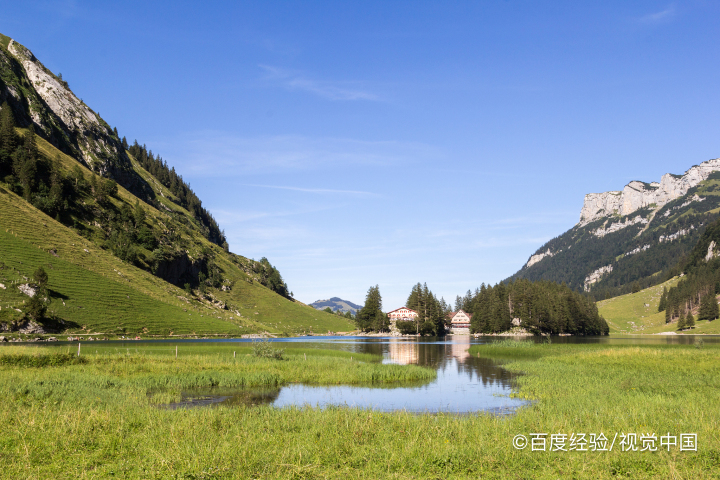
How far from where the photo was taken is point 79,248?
11438 centimetres

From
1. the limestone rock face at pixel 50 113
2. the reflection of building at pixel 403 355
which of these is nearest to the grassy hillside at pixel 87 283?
the limestone rock face at pixel 50 113

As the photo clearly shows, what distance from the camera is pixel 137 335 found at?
97.7 m

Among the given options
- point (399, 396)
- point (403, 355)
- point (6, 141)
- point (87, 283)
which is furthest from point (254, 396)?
point (6, 141)

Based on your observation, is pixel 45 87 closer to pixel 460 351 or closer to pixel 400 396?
pixel 460 351

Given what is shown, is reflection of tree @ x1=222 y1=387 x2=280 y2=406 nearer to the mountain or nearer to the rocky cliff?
the mountain

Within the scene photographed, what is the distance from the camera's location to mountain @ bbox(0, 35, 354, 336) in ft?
297

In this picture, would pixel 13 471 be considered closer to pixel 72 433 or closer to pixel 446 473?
pixel 72 433

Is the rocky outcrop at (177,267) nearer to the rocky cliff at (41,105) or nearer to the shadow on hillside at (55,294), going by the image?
the shadow on hillside at (55,294)

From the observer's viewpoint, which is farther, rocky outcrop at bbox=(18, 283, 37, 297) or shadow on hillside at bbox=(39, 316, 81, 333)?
rocky outcrop at bbox=(18, 283, 37, 297)

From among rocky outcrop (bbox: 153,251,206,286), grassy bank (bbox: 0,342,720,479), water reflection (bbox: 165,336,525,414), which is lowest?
water reflection (bbox: 165,336,525,414)

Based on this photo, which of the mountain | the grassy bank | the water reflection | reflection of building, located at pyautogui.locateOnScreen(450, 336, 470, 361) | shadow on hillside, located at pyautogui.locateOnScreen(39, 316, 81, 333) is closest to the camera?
the grassy bank

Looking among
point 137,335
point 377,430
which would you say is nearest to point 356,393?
point 377,430

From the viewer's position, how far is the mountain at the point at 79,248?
297 ft

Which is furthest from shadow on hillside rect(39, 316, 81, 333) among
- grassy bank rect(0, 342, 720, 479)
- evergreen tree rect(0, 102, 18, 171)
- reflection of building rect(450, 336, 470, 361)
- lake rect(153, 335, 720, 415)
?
reflection of building rect(450, 336, 470, 361)
